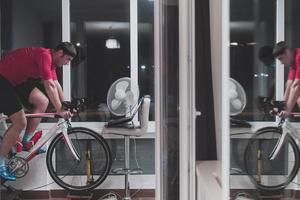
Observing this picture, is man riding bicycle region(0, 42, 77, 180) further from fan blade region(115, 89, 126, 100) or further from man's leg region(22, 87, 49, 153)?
fan blade region(115, 89, 126, 100)

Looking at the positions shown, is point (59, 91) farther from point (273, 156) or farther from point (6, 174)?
point (273, 156)

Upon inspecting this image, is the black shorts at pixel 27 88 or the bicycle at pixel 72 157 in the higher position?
the black shorts at pixel 27 88

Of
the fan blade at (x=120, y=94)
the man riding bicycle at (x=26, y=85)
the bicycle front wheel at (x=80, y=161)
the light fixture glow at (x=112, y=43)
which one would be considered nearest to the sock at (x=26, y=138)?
the man riding bicycle at (x=26, y=85)

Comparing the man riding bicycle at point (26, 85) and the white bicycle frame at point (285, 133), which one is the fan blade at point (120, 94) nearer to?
the man riding bicycle at point (26, 85)

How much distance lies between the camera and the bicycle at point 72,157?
416 centimetres

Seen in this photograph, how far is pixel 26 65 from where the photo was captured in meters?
4.05

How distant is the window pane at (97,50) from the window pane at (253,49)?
2.70 metres

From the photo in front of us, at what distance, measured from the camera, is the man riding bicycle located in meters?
3.98

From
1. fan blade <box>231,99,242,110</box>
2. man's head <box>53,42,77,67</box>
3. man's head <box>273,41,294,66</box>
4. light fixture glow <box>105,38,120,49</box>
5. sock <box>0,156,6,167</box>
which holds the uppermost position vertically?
light fixture glow <box>105,38,120,49</box>

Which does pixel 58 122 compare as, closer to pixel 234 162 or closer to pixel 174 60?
pixel 174 60

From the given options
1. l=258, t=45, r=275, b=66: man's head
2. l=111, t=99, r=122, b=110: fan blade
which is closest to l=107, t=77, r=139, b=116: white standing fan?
l=111, t=99, r=122, b=110: fan blade

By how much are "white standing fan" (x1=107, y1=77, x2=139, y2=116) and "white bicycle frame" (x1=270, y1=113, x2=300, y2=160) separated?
267cm

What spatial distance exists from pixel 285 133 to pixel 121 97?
2.83 meters

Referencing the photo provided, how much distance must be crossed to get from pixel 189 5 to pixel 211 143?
1.22m
